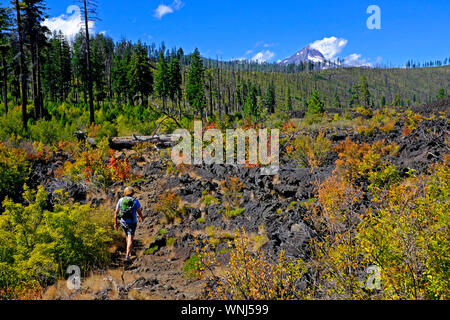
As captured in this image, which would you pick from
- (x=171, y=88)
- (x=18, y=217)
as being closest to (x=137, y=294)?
(x=18, y=217)

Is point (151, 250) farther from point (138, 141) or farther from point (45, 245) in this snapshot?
point (138, 141)

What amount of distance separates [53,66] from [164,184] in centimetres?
4696

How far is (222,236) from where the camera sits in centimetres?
638

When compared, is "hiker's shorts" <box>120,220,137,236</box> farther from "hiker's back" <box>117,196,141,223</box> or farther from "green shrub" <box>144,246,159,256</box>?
"green shrub" <box>144,246,159,256</box>

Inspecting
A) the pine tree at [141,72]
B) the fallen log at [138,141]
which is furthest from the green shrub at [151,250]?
the pine tree at [141,72]

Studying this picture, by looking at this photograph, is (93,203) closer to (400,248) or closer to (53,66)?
(400,248)

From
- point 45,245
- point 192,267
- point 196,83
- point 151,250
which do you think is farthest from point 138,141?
point 196,83

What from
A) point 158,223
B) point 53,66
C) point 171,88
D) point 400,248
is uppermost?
point 53,66
